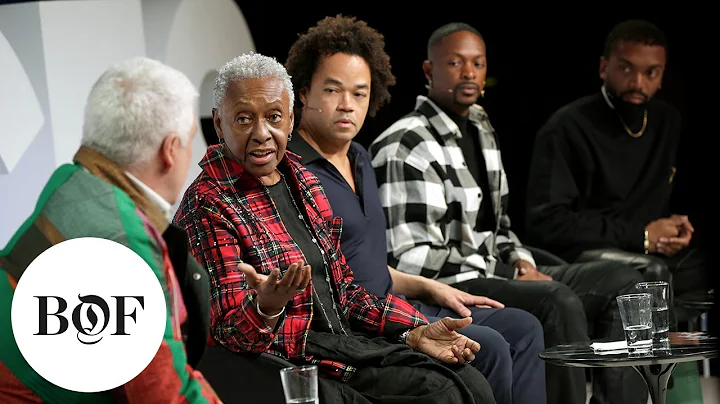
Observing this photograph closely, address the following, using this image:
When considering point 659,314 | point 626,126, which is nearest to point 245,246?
point 659,314

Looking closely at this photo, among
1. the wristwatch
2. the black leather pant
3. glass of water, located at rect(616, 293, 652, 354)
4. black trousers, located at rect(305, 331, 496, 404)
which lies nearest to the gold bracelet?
black trousers, located at rect(305, 331, 496, 404)

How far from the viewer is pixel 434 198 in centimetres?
385

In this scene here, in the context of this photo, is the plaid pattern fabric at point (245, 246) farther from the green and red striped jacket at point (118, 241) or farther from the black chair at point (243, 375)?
the green and red striped jacket at point (118, 241)

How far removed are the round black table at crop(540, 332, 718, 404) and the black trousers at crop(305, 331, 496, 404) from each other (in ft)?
0.98

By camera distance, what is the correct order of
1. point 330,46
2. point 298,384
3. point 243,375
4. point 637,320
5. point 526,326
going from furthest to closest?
1. point 526,326
2. point 330,46
3. point 637,320
4. point 243,375
5. point 298,384

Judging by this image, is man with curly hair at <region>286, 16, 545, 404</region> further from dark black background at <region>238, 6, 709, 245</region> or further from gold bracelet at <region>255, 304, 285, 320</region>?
gold bracelet at <region>255, 304, 285, 320</region>

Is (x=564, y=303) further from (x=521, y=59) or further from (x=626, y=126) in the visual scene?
(x=521, y=59)

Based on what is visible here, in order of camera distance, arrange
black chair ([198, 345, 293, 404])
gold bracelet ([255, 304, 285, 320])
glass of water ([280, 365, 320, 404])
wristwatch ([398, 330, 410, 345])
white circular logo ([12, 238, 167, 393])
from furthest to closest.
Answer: wristwatch ([398, 330, 410, 345]) → black chair ([198, 345, 293, 404]) → gold bracelet ([255, 304, 285, 320]) → white circular logo ([12, 238, 167, 393]) → glass of water ([280, 365, 320, 404])

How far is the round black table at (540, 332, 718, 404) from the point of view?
2.99m

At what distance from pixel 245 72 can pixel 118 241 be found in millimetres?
812

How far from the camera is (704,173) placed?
14.8 feet

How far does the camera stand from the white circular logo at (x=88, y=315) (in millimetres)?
2529

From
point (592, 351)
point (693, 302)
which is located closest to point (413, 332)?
point (592, 351)

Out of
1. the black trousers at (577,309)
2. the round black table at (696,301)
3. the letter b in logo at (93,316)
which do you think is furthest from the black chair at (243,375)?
the round black table at (696,301)
